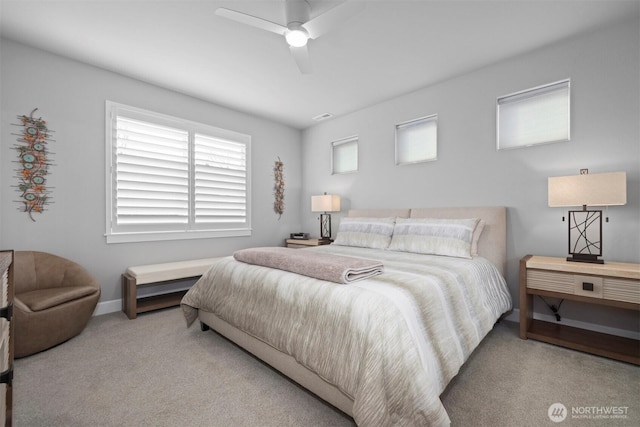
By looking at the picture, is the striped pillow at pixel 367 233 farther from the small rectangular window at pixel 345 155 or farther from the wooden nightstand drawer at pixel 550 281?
the wooden nightstand drawer at pixel 550 281

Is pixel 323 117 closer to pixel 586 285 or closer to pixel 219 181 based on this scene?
pixel 219 181

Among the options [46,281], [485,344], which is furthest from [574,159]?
[46,281]

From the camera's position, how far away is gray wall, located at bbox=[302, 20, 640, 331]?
246cm

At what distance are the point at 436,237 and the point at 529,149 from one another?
1351 millimetres

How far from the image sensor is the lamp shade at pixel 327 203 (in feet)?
14.7

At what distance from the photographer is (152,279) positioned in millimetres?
3180

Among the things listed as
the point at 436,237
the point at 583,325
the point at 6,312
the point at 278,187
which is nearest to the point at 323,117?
the point at 278,187

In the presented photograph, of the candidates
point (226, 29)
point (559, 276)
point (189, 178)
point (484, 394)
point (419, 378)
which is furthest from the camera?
point (189, 178)

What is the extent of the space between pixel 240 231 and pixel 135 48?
8.77 ft

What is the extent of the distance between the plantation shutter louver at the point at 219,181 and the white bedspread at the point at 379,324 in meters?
2.01

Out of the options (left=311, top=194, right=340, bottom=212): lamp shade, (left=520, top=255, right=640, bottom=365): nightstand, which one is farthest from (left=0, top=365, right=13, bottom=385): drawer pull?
(left=311, top=194, right=340, bottom=212): lamp shade

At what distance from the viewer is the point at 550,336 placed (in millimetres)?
2424

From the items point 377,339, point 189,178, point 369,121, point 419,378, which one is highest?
point 369,121

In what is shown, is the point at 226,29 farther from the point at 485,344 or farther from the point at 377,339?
the point at 485,344
